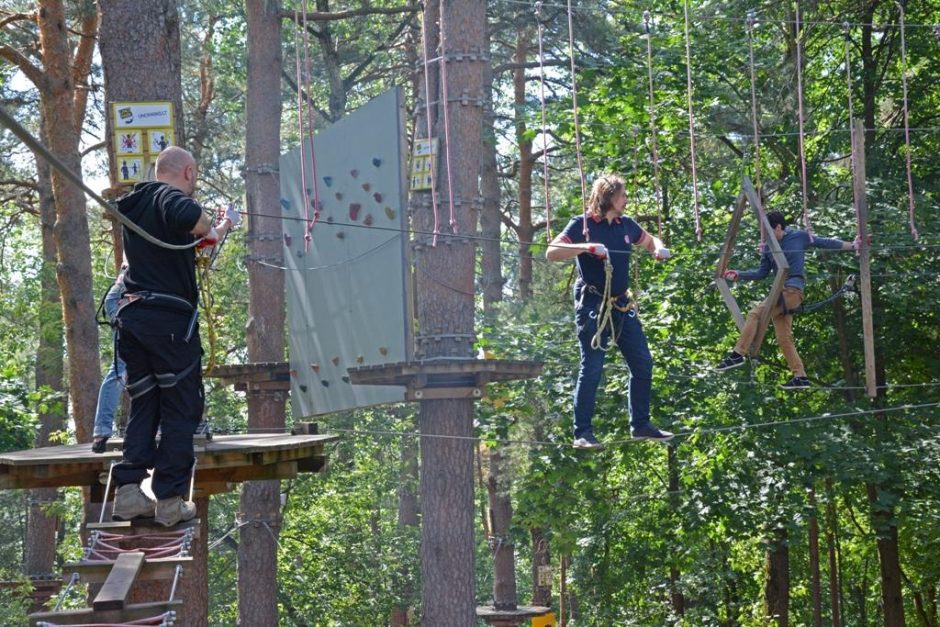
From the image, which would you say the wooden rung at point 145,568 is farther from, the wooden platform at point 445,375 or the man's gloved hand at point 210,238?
the wooden platform at point 445,375

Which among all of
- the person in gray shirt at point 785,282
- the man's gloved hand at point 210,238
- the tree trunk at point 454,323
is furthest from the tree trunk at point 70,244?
the man's gloved hand at point 210,238

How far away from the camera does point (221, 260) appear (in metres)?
25.1

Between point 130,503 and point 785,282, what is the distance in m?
4.90

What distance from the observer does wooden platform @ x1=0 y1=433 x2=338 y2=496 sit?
750cm

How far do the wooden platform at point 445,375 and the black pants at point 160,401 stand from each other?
5.30 metres

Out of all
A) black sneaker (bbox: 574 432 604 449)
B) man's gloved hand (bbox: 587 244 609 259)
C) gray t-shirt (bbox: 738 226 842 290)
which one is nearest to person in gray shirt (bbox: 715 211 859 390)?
gray t-shirt (bbox: 738 226 842 290)

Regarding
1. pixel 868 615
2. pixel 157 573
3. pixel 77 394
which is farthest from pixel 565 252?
pixel 868 615

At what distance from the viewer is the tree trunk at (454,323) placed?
42.5 feet

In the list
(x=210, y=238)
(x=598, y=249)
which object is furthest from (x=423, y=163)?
(x=210, y=238)

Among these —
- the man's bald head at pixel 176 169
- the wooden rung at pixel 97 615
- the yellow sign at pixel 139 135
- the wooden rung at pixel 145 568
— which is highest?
the yellow sign at pixel 139 135

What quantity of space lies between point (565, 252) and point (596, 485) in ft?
30.1

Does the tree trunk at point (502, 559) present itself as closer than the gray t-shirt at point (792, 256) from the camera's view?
No

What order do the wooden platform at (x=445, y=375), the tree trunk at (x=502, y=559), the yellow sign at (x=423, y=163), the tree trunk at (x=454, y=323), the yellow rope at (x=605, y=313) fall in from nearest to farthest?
the yellow rope at (x=605, y=313), the wooden platform at (x=445, y=375), the yellow sign at (x=423, y=163), the tree trunk at (x=454, y=323), the tree trunk at (x=502, y=559)

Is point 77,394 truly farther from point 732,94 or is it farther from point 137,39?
point 732,94
